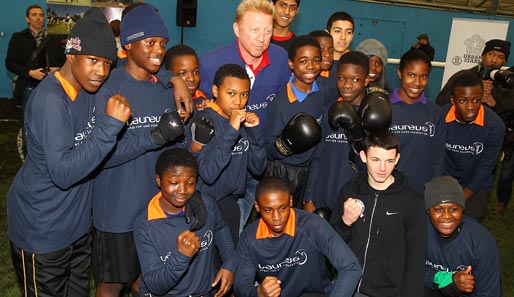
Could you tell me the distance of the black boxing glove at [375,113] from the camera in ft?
10.5

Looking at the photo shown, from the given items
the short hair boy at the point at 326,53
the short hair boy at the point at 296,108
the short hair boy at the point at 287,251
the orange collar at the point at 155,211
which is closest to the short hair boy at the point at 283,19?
the short hair boy at the point at 326,53

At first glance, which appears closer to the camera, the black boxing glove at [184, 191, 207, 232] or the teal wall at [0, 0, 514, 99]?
the black boxing glove at [184, 191, 207, 232]

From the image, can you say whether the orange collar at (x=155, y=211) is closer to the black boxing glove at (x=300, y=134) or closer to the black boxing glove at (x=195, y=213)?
the black boxing glove at (x=195, y=213)

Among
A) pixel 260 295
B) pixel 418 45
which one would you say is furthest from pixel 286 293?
pixel 418 45

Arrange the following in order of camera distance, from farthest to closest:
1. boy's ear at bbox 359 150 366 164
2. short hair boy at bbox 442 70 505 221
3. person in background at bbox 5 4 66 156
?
person in background at bbox 5 4 66 156, short hair boy at bbox 442 70 505 221, boy's ear at bbox 359 150 366 164

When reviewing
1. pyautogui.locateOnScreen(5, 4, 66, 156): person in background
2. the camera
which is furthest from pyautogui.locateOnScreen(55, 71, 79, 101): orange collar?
the camera

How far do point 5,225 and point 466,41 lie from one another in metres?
9.95

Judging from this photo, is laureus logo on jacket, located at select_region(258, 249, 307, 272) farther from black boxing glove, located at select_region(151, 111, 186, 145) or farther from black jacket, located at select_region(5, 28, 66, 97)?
→ black jacket, located at select_region(5, 28, 66, 97)

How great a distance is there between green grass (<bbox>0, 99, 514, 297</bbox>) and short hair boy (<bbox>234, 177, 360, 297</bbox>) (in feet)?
4.48

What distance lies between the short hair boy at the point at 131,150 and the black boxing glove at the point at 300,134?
837 mm

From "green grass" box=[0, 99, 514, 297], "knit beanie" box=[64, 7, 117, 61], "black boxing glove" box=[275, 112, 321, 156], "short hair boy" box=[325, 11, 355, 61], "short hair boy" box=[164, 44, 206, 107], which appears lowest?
"green grass" box=[0, 99, 514, 297]

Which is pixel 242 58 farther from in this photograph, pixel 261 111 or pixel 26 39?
A: pixel 26 39

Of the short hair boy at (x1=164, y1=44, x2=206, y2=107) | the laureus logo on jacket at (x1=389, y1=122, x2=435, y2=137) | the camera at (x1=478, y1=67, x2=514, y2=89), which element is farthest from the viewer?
the camera at (x1=478, y1=67, x2=514, y2=89)

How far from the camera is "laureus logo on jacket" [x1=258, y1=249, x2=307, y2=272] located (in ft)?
9.82
